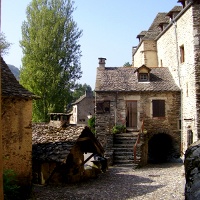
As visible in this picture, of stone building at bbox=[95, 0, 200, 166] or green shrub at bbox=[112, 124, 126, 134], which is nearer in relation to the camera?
stone building at bbox=[95, 0, 200, 166]

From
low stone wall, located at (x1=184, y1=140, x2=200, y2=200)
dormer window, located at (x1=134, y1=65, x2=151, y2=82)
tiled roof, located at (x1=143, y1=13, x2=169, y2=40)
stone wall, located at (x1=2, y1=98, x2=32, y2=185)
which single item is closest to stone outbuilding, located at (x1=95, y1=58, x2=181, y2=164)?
dormer window, located at (x1=134, y1=65, x2=151, y2=82)

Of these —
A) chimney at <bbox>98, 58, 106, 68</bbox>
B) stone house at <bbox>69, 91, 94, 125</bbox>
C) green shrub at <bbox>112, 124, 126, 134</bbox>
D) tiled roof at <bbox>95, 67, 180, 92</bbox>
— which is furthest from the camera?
stone house at <bbox>69, 91, 94, 125</bbox>

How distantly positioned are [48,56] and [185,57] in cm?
1408

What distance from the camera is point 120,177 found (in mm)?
15156

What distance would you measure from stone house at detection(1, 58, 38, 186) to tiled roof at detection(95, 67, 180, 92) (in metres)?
11.0

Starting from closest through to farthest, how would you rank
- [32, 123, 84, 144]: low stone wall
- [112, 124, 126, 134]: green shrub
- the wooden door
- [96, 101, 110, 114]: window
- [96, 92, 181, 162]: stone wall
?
[32, 123, 84, 144]: low stone wall < [112, 124, 126, 134]: green shrub < [96, 92, 181, 162]: stone wall < [96, 101, 110, 114]: window < the wooden door

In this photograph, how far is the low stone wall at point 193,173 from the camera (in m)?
2.93

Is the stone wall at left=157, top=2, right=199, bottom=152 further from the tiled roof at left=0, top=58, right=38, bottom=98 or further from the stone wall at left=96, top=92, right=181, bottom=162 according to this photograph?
the tiled roof at left=0, top=58, right=38, bottom=98

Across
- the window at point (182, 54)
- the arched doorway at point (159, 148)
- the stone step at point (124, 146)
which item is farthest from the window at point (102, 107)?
the window at point (182, 54)

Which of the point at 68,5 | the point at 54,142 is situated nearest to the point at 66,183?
the point at 54,142

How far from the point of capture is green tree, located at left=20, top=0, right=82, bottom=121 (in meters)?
28.6

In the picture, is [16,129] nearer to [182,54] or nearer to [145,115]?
[145,115]

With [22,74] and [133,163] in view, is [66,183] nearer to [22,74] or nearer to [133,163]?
[133,163]

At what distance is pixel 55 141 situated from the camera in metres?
14.1
